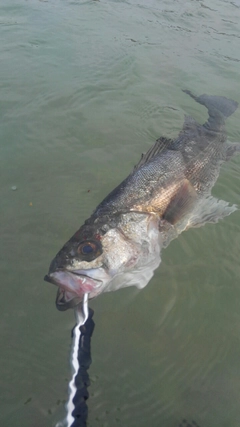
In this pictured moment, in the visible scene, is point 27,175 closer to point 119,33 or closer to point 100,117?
point 100,117

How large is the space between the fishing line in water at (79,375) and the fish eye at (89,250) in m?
0.42

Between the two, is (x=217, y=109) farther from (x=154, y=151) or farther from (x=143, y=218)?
(x=143, y=218)

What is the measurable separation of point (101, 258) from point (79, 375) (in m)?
0.97

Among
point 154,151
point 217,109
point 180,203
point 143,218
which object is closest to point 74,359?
point 143,218

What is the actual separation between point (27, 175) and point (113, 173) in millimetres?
1237

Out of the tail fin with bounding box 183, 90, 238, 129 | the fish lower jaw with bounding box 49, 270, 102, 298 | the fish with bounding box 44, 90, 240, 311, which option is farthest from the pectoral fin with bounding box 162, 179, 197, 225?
the tail fin with bounding box 183, 90, 238, 129

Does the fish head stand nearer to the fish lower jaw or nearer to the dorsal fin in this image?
the fish lower jaw

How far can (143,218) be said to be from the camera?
353cm

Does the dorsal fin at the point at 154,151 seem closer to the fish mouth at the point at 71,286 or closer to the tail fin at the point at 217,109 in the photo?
the tail fin at the point at 217,109

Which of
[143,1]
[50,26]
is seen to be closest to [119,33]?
[50,26]

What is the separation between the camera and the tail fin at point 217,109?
543cm

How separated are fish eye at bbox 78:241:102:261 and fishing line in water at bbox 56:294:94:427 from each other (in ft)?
1.37

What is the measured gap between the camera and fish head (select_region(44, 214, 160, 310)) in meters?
2.84

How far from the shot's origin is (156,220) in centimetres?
365
